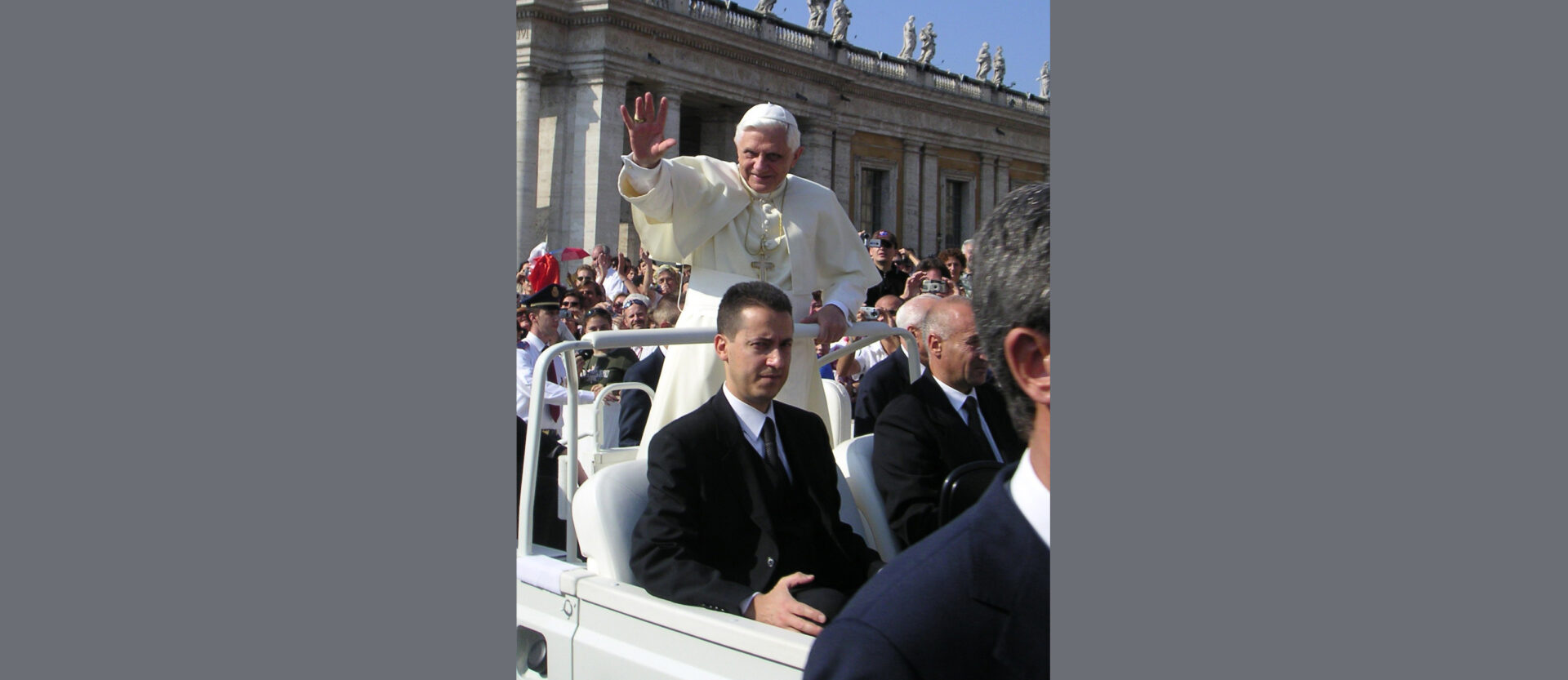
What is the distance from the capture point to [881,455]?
2.98 metres

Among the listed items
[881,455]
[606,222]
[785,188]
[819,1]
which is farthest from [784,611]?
[606,222]

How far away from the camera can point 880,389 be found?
4.02m

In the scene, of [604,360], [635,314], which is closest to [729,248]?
[635,314]

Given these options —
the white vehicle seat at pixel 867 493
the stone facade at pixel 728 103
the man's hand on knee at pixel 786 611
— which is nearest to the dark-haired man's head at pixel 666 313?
the stone facade at pixel 728 103

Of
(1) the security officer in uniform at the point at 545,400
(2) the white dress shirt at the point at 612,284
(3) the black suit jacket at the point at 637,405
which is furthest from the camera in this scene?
(2) the white dress shirt at the point at 612,284

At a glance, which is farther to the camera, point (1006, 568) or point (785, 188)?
point (785, 188)

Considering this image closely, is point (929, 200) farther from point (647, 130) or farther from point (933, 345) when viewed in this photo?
point (647, 130)

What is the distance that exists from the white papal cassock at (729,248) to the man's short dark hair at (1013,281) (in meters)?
1.74

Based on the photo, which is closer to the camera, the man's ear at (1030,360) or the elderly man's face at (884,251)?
the man's ear at (1030,360)

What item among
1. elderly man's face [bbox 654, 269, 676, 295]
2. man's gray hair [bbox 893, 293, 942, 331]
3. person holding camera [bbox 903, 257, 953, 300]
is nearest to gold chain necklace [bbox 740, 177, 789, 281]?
person holding camera [bbox 903, 257, 953, 300]

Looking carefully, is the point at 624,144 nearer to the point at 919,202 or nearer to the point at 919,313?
the point at 919,202

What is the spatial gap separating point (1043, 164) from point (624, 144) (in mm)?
1411

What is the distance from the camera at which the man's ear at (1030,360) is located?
4.74ft

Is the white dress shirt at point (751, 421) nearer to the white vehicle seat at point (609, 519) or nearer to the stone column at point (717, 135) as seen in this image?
the white vehicle seat at point (609, 519)
